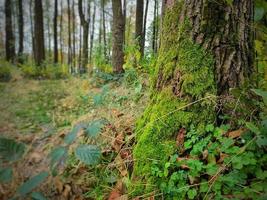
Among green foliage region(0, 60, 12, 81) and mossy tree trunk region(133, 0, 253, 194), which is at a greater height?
mossy tree trunk region(133, 0, 253, 194)

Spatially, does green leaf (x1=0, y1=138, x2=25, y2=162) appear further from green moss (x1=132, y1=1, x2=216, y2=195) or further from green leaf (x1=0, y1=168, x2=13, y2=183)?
green moss (x1=132, y1=1, x2=216, y2=195)

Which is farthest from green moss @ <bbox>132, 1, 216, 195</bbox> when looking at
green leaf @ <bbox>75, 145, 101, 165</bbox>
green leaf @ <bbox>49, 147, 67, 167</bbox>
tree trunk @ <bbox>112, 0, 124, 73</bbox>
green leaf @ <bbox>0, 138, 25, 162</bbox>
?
tree trunk @ <bbox>112, 0, 124, 73</bbox>

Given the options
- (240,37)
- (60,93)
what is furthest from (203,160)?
(60,93)

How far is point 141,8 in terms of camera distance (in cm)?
1048

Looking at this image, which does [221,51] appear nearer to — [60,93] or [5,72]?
[60,93]

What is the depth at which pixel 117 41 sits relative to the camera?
22.4 ft

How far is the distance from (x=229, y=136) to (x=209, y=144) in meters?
0.14

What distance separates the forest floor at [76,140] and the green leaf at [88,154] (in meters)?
0.34

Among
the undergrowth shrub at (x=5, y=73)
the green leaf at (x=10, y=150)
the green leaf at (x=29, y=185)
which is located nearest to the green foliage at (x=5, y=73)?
the undergrowth shrub at (x=5, y=73)

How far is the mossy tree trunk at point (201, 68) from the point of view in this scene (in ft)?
7.11

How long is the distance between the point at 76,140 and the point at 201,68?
1.57m

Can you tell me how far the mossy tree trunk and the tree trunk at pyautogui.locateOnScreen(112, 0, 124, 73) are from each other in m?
4.56

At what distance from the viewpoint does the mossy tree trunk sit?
2.17 m

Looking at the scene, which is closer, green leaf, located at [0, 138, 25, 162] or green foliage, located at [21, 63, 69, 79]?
green leaf, located at [0, 138, 25, 162]
